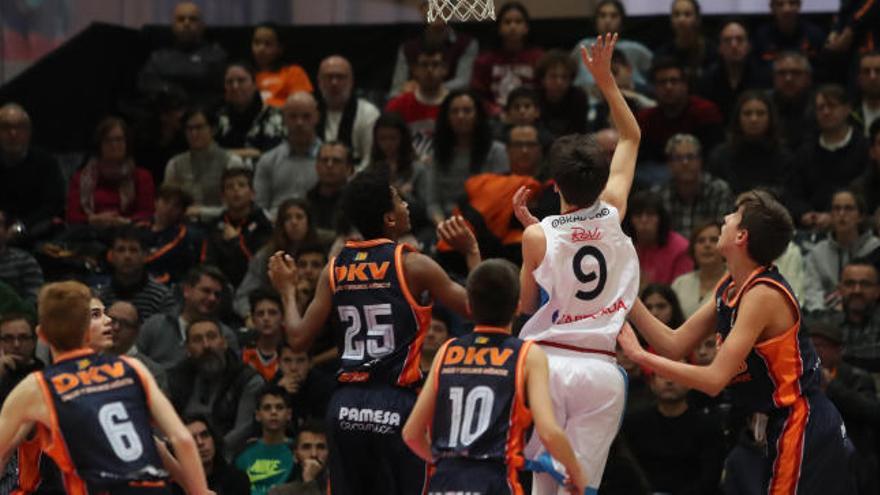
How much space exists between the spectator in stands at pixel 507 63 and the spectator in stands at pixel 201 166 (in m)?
2.41

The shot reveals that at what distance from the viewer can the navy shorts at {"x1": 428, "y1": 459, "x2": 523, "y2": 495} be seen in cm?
675

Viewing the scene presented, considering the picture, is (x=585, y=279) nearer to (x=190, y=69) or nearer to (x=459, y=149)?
(x=459, y=149)

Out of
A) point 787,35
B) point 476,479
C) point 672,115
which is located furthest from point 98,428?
point 787,35

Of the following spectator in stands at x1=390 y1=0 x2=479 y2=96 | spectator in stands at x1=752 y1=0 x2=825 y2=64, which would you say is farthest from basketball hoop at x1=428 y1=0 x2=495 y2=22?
spectator in stands at x1=752 y1=0 x2=825 y2=64

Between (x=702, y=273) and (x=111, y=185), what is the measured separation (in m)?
5.28

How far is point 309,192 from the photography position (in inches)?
516

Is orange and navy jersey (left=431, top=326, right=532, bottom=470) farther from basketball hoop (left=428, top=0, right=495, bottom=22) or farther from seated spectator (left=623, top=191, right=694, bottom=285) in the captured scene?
seated spectator (left=623, top=191, right=694, bottom=285)

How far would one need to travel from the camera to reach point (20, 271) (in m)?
12.7

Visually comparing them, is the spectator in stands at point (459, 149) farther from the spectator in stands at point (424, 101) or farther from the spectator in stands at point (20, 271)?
the spectator in stands at point (20, 271)

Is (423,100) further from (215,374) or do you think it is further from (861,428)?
(861,428)

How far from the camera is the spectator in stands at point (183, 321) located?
466 inches

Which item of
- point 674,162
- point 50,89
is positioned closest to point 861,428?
point 674,162

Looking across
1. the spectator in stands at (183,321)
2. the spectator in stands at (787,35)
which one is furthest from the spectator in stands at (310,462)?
the spectator in stands at (787,35)

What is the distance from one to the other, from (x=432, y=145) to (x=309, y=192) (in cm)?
123
